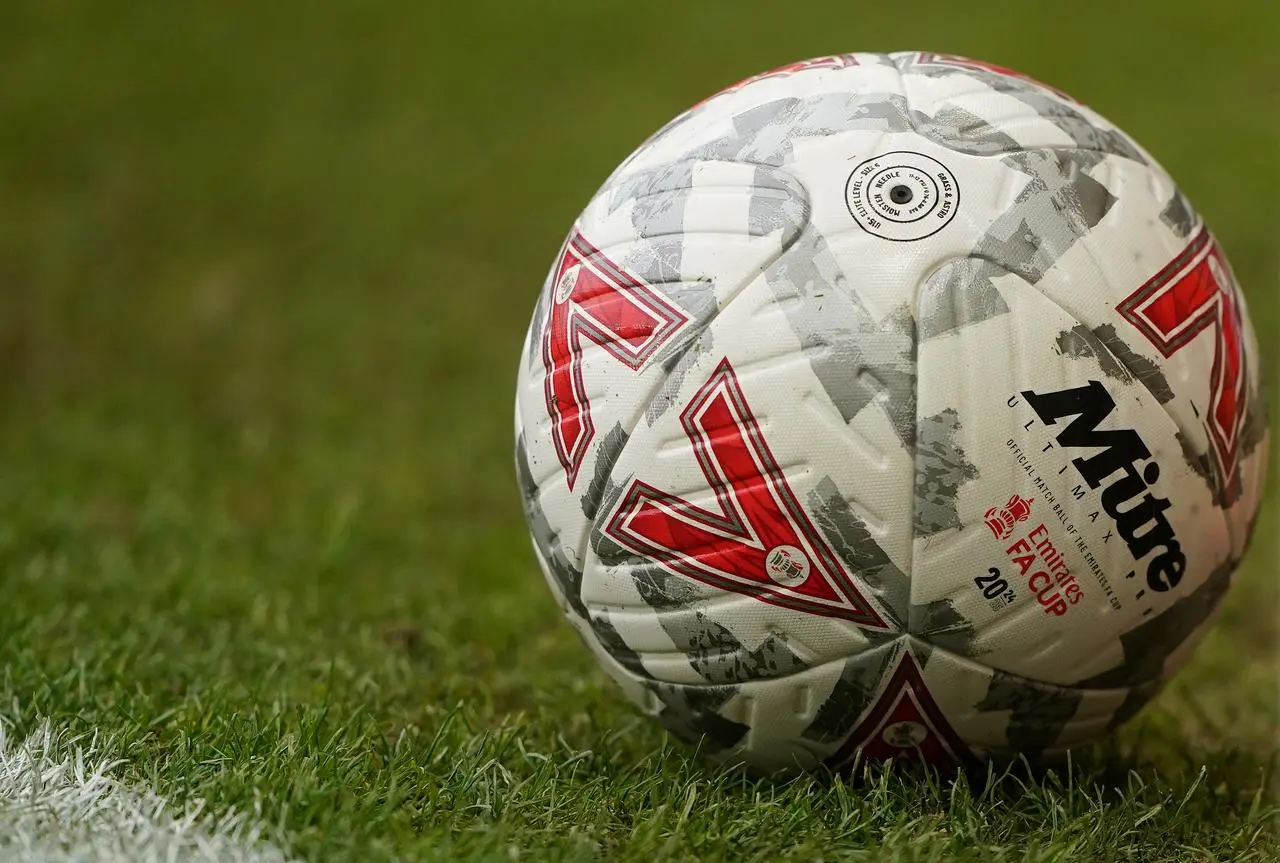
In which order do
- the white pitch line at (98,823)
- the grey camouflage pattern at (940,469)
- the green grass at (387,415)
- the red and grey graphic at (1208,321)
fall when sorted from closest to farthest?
the white pitch line at (98,823) → the grey camouflage pattern at (940,469) → the red and grey graphic at (1208,321) → the green grass at (387,415)

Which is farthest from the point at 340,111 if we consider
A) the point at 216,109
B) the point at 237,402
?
the point at 237,402

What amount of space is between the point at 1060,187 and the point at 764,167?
0.50 metres

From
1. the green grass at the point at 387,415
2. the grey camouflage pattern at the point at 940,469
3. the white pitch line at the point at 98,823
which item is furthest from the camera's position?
the green grass at the point at 387,415

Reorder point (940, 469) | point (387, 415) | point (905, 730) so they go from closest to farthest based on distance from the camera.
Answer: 1. point (940, 469)
2. point (905, 730)
3. point (387, 415)

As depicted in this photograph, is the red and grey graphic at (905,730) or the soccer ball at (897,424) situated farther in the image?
the red and grey graphic at (905,730)

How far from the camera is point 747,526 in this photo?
2424 millimetres

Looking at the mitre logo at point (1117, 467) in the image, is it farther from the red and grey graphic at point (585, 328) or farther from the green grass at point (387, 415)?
the red and grey graphic at point (585, 328)

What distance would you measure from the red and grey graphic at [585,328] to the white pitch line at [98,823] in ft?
2.67

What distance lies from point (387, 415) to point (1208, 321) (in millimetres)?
3617

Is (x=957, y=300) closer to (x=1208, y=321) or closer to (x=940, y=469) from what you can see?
(x=940, y=469)

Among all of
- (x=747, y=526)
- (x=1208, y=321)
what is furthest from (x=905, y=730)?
(x=1208, y=321)

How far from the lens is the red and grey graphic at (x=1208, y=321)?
2.47 meters

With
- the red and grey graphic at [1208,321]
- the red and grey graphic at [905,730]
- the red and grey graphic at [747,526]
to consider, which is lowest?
the red and grey graphic at [905,730]

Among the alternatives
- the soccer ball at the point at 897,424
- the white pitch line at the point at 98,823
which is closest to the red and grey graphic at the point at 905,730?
the soccer ball at the point at 897,424
